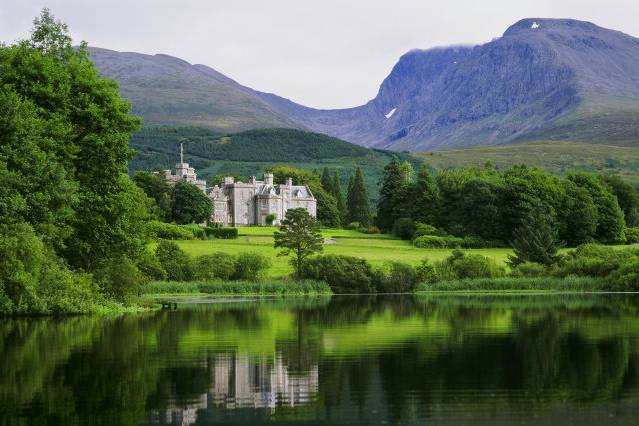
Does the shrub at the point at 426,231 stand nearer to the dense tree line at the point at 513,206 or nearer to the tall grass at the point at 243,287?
the dense tree line at the point at 513,206

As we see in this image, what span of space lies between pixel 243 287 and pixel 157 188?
52316 millimetres

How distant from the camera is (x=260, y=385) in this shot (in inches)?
741

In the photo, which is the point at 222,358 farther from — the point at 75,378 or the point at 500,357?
the point at 500,357

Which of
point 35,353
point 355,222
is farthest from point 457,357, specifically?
point 355,222

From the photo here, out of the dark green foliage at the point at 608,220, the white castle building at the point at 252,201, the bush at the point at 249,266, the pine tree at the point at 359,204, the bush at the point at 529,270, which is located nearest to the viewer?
the bush at the point at 249,266

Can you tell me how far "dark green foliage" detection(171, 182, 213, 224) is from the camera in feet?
393

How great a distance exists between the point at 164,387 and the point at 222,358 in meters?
5.52

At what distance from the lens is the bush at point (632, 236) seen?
114 metres

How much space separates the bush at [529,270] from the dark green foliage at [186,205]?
5310 centimetres

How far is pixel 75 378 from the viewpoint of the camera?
762 inches

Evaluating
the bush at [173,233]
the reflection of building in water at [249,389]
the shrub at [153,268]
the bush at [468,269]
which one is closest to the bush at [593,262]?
the bush at [468,269]

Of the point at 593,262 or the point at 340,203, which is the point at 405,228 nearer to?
the point at 340,203

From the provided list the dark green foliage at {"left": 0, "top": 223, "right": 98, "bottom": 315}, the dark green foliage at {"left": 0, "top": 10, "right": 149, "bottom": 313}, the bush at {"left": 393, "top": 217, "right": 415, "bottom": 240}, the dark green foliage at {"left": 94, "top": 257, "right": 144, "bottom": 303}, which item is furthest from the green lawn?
the dark green foliage at {"left": 0, "top": 223, "right": 98, "bottom": 315}

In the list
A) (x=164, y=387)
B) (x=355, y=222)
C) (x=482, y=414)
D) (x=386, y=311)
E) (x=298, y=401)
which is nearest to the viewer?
(x=482, y=414)
